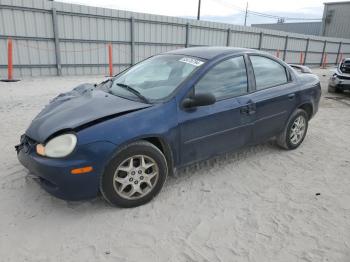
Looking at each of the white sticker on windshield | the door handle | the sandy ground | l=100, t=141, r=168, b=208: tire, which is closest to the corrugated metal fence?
the sandy ground

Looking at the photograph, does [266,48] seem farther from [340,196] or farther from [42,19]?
[340,196]

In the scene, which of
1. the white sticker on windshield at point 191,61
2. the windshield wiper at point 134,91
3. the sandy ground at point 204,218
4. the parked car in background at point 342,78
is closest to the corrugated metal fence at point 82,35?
the parked car in background at point 342,78

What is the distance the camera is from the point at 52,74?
1184 centimetres

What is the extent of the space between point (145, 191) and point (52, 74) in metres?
10.4

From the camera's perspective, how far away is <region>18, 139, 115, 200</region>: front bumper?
252 centimetres

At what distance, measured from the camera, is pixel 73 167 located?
2512 mm

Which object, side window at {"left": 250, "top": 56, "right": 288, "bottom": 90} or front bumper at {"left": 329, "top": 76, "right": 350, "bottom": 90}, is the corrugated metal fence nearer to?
front bumper at {"left": 329, "top": 76, "right": 350, "bottom": 90}

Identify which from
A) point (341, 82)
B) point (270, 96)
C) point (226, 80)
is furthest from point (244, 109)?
point (341, 82)

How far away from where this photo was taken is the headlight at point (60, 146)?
254 cm

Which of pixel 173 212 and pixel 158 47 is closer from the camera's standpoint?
pixel 173 212

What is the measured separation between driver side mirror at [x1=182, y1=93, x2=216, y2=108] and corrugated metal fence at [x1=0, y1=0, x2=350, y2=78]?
10.0 metres

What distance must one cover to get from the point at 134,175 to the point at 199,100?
100cm

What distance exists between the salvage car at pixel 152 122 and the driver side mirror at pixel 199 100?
0.01 metres

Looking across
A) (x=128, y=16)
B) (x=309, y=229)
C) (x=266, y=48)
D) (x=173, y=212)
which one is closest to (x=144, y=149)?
(x=173, y=212)
